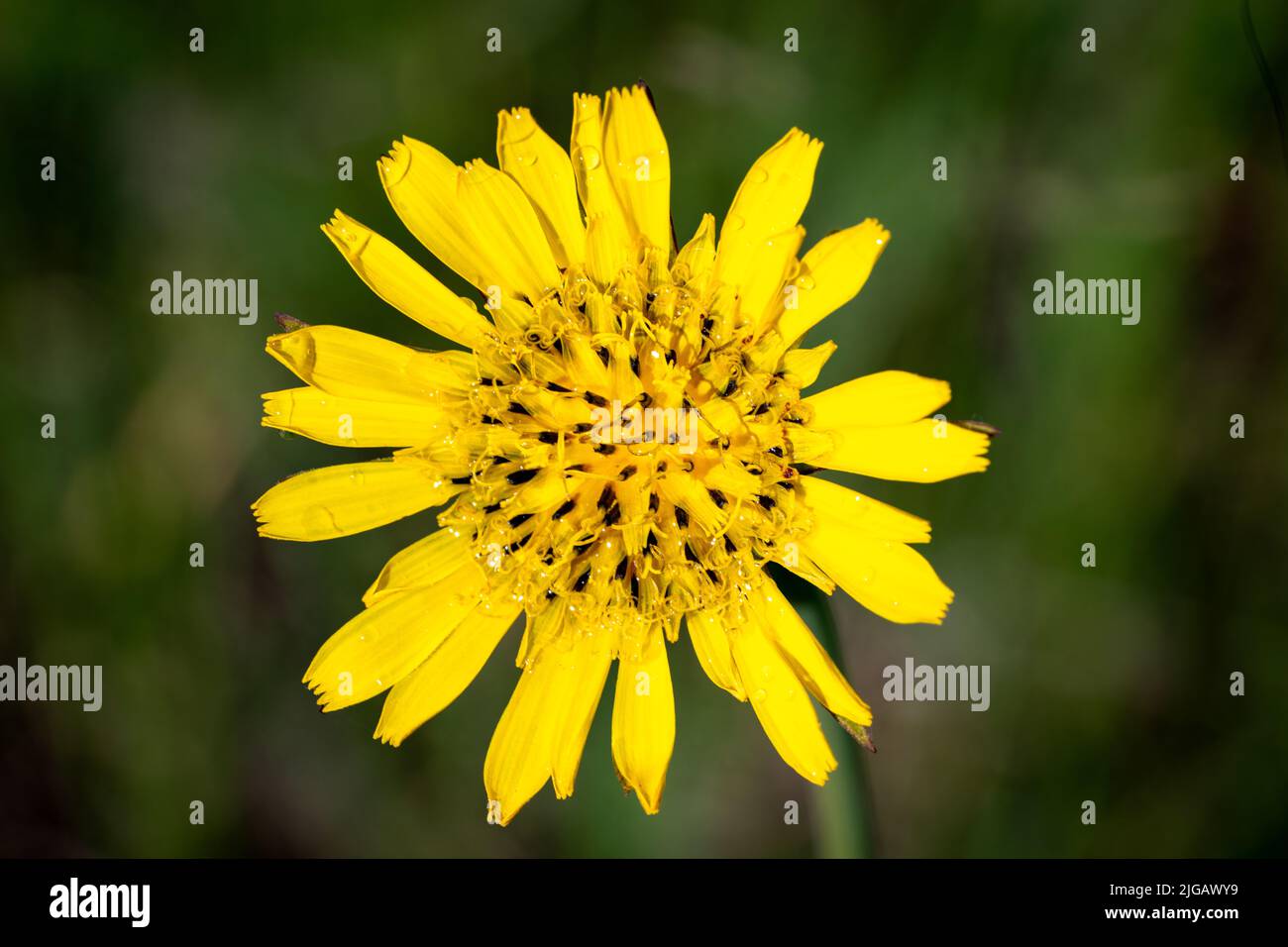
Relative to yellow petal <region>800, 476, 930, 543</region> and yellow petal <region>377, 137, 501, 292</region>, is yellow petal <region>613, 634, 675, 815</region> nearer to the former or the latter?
yellow petal <region>800, 476, 930, 543</region>

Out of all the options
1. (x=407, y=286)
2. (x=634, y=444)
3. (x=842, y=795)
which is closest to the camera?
(x=634, y=444)

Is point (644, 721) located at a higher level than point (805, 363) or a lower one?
lower

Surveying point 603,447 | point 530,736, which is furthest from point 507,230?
point 530,736

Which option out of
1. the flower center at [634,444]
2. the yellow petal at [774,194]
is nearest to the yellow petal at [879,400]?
the flower center at [634,444]

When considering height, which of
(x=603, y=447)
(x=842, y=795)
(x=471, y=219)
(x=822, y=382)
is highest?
(x=471, y=219)

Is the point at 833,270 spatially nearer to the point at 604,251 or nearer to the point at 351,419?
the point at 604,251

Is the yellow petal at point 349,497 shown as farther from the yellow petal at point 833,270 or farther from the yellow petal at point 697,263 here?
the yellow petal at point 833,270

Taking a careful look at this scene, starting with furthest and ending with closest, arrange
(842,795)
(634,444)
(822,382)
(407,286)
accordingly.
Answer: (822,382)
(842,795)
(407,286)
(634,444)
